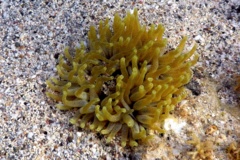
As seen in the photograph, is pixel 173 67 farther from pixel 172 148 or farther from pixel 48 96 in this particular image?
pixel 48 96

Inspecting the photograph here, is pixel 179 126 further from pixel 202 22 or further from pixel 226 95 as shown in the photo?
pixel 202 22

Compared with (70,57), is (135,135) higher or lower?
lower

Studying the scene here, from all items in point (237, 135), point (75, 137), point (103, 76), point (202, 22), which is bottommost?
point (75, 137)

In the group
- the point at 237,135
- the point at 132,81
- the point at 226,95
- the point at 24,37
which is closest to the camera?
the point at 132,81

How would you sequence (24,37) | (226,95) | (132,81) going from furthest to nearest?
(24,37)
(226,95)
(132,81)

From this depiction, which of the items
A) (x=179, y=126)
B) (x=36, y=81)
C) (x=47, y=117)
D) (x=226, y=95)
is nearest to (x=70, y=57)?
(x=36, y=81)

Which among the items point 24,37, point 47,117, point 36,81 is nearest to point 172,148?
point 47,117

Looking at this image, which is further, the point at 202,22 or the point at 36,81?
the point at 202,22
